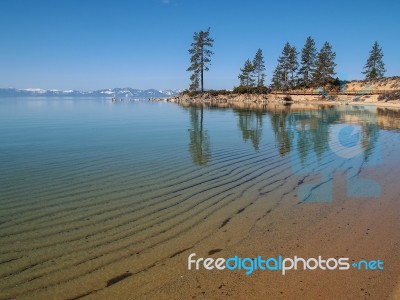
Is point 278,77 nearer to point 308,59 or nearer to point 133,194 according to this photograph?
point 308,59

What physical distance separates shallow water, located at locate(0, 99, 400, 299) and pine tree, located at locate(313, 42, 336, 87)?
223 feet

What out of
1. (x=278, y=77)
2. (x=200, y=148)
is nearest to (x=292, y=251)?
(x=200, y=148)

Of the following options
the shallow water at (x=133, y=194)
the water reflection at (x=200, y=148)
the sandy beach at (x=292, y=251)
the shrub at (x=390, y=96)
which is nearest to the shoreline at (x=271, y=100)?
the shrub at (x=390, y=96)

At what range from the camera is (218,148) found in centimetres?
1438

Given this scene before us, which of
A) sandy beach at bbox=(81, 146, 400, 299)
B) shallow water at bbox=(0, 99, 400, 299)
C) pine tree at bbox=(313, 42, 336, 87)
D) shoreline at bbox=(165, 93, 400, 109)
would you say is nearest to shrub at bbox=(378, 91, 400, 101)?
shoreline at bbox=(165, 93, 400, 109)

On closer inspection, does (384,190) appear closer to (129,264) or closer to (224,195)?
(224,195)

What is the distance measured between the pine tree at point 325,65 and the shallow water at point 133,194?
67851 millimetres

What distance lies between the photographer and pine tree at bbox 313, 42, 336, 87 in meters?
75.9

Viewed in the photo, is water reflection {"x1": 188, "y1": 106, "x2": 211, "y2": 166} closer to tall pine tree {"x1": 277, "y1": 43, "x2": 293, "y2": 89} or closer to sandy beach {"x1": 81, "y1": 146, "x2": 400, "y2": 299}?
sandy beach {"x1": 81, "y1": 146, "x2": 400, "y2": 299}

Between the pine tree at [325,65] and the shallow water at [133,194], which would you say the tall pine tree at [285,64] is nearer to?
the pine tree at [325,65]

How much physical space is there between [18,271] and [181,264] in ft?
8.12

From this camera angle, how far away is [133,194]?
7.77 m

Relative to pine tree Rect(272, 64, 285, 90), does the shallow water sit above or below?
below

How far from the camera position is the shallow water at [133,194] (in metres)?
4.68
